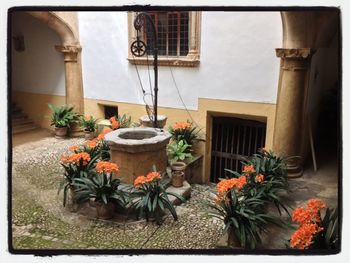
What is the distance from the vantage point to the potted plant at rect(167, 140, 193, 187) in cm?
361

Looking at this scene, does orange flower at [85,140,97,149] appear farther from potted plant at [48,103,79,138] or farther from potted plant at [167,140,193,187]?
potted plant at [167,140,193,187]

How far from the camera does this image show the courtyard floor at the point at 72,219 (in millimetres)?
2172

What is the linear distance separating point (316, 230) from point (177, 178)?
1.86m

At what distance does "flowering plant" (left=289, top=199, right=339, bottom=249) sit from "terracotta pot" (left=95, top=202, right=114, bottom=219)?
61.0 inches

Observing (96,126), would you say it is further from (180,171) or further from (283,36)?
Answer: (283,36)

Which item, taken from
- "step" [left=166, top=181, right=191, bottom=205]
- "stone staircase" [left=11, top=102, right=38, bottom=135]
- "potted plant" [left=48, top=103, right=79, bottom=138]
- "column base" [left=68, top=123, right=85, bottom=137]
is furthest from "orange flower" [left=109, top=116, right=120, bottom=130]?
"step" [left=166, top=181, right=191, bottom=205]

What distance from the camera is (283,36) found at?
288 centimetres

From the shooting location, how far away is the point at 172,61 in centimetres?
336

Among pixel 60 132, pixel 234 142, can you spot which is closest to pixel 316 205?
→ pixel 234 142

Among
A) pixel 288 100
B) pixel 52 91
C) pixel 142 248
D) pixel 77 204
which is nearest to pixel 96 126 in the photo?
pixel 52 91

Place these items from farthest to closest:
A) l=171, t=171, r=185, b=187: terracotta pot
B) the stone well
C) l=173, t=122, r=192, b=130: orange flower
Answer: l=171, t=171, r=185, b=187: terracotta pot, l=173, t=122, r=192, b=130: orange flower, the stone well

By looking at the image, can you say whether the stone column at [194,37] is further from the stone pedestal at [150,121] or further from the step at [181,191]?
the step at [181,191]

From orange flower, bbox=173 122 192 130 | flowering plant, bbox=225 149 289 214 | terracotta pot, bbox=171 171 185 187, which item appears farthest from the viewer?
terracotta pot, bbox=171 171 185 187

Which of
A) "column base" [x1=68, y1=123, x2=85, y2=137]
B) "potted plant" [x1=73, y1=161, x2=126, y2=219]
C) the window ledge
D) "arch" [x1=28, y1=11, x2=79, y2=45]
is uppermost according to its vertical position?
"arch" [x1=28, y1=11, x2=79, y2=45]
